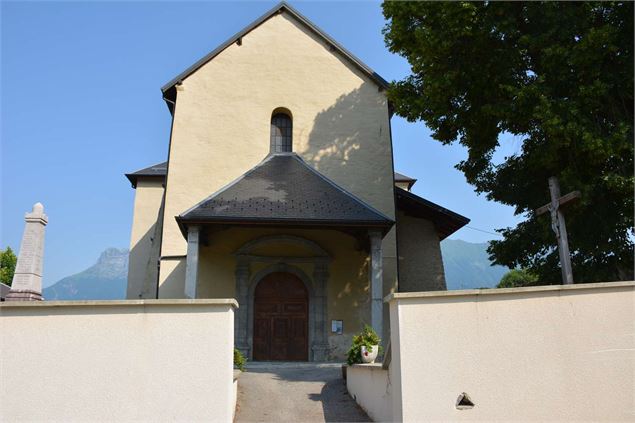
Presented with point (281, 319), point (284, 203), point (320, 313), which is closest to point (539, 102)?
point (284, 203)

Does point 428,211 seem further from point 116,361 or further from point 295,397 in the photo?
point 116,361

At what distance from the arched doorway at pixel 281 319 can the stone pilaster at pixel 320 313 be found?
295 mm

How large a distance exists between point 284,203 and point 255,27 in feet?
20.9

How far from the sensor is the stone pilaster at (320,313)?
14.1 m

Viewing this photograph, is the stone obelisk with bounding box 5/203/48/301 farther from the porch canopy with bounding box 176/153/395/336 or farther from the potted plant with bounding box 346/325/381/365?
the potted plant with bounding box 346/325/381/365

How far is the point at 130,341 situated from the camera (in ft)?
19.5

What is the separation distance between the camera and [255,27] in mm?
16703

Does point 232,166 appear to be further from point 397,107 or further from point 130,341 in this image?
point 130,341

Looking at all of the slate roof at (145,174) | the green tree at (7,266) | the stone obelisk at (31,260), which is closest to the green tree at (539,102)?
the stone obelisk at (31,260)

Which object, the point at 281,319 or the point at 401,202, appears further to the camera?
the point at 401,202

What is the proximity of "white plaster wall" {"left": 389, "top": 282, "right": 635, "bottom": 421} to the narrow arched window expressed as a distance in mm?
10571

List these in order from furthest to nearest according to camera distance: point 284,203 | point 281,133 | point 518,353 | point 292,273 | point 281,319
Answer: point 281,133
point 292,273
point 281,319
point 284,203
point 518,353

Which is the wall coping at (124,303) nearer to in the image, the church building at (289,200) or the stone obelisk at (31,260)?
the stone obelisk at (31,260)

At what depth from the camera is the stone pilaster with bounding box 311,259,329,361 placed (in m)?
14.1
